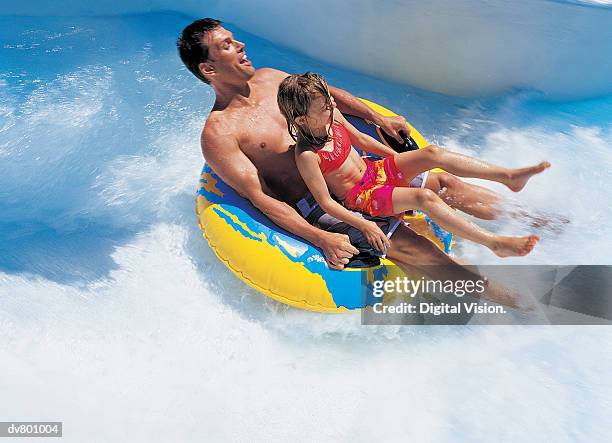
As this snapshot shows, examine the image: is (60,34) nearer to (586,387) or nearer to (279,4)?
(279,4)

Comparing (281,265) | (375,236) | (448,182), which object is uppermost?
(448,182)

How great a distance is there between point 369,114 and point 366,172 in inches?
16.8

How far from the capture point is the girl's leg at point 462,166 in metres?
2.24

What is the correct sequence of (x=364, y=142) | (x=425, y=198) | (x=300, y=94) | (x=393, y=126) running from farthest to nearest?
(x=393, y=126), (x=364, y=142), (x=425, y=198), (x=300, y=94)

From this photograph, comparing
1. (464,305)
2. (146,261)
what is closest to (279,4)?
(146,261)

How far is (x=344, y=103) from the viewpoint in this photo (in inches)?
109

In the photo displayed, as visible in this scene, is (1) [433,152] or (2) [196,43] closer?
Result: (1) [433,152]

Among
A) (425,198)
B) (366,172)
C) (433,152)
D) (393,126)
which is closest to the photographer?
(425,198)

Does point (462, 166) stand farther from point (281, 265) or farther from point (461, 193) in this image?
point (281, 265)

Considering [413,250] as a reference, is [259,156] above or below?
above

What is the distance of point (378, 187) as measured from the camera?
93.0 inches

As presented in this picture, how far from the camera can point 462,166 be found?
2289 mm

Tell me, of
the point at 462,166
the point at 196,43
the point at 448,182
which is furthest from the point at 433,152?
the point at 196,43

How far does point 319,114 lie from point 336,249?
1.66 feet
